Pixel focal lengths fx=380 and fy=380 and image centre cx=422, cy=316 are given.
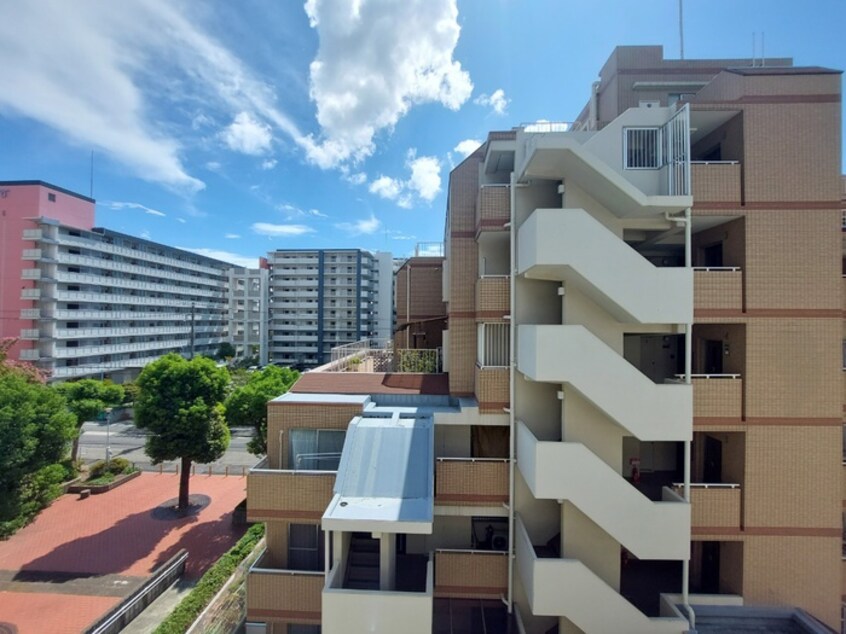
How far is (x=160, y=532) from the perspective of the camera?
691 inches

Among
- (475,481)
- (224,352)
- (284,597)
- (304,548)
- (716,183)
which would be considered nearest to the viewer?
(716,183)

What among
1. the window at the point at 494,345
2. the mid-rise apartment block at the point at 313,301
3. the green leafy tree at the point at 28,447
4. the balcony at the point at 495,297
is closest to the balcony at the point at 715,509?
the window at the point at 494,345

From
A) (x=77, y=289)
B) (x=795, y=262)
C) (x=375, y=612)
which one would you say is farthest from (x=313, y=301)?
(x=795, y=262)

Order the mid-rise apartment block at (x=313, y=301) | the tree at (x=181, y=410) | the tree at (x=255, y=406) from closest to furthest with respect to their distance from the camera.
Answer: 1. the tree at (x=181, y=410)
2. the tree at (x=255, y=406)
3. the mid-rise apartment block at (x=313, y=301)

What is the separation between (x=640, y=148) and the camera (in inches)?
354

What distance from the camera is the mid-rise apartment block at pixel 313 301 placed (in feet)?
231

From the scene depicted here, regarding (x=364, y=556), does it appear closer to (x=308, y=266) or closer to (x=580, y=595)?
(x=580, y=595)

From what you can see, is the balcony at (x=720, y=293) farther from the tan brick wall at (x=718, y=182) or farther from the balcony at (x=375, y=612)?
the balcony at (x=375, y=612)

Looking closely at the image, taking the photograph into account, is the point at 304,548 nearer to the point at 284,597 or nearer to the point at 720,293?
the point at 284,597

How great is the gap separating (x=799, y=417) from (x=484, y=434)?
7017mm

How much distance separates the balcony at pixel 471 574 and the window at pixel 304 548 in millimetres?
3297

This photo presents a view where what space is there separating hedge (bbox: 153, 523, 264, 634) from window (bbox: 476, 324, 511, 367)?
1070cm

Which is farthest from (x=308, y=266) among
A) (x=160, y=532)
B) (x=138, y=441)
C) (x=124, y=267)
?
(x=160, y=532)

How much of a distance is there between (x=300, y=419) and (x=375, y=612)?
4.67 metres
